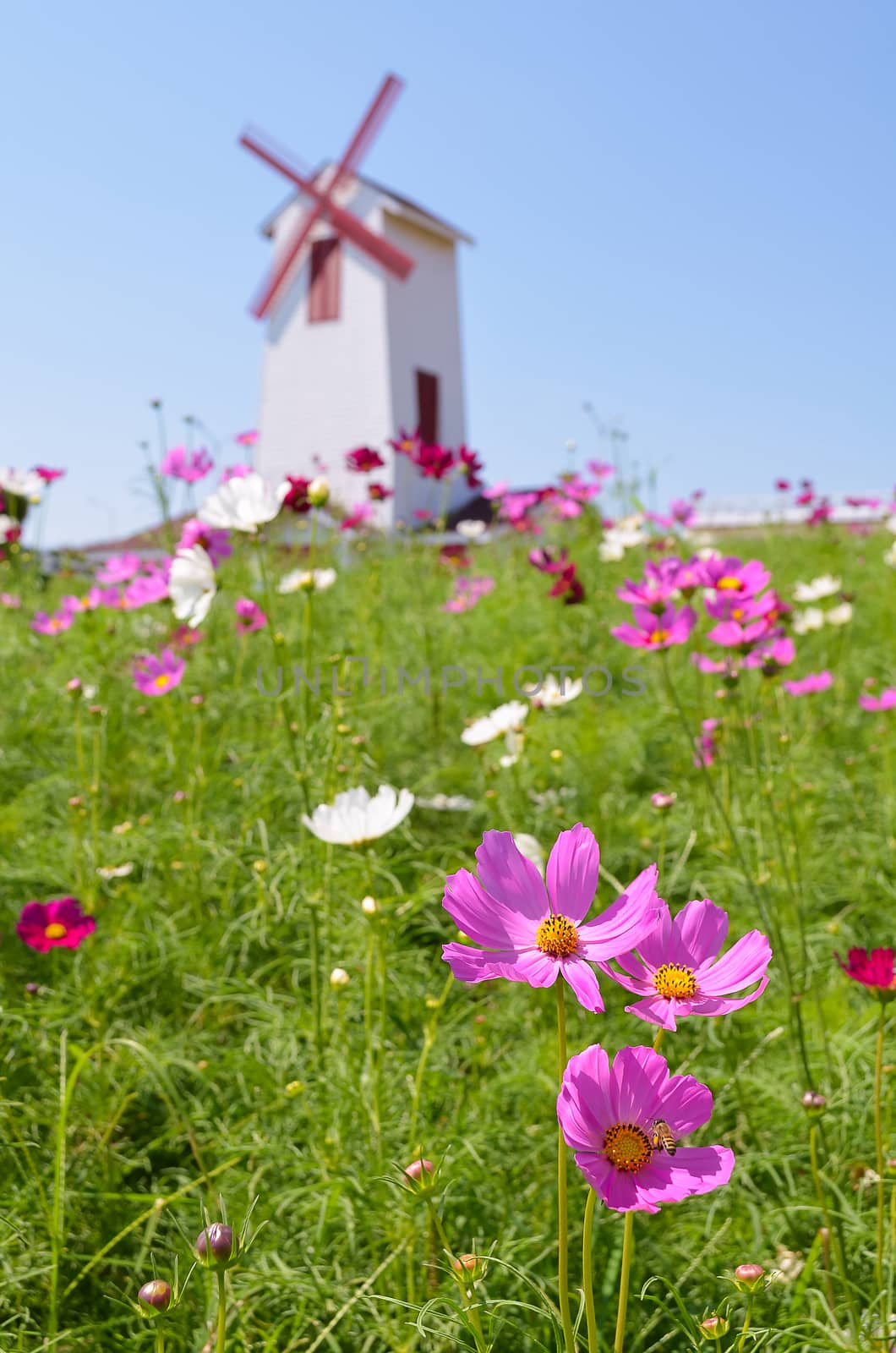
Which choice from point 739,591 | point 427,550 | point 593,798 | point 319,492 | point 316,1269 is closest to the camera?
point 316,1269

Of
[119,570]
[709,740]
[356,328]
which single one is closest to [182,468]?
[119,570]

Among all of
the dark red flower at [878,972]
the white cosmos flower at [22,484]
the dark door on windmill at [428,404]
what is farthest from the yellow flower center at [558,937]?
the dark door on windmill at [428,404]

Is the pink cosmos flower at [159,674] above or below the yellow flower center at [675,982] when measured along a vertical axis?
above

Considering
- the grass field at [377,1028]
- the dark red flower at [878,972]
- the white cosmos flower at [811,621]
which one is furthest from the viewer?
the white cosmos flower at [811,621]

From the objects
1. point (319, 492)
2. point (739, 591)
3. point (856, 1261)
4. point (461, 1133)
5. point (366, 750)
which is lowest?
point (856, 1261)

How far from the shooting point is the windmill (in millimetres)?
11195

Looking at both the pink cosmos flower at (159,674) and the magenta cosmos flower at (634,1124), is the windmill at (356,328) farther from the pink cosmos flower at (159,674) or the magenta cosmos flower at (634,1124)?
the magenta cosmos flower at (634,1124)

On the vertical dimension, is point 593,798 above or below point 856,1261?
above

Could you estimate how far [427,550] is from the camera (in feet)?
13.0

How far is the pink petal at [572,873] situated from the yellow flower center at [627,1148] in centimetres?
12

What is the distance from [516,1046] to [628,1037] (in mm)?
177

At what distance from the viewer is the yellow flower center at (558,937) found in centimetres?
60

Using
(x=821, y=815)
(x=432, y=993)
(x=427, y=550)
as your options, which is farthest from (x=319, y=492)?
(x=427, y=550)

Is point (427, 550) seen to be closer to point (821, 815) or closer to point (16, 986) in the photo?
point (821, 815)
